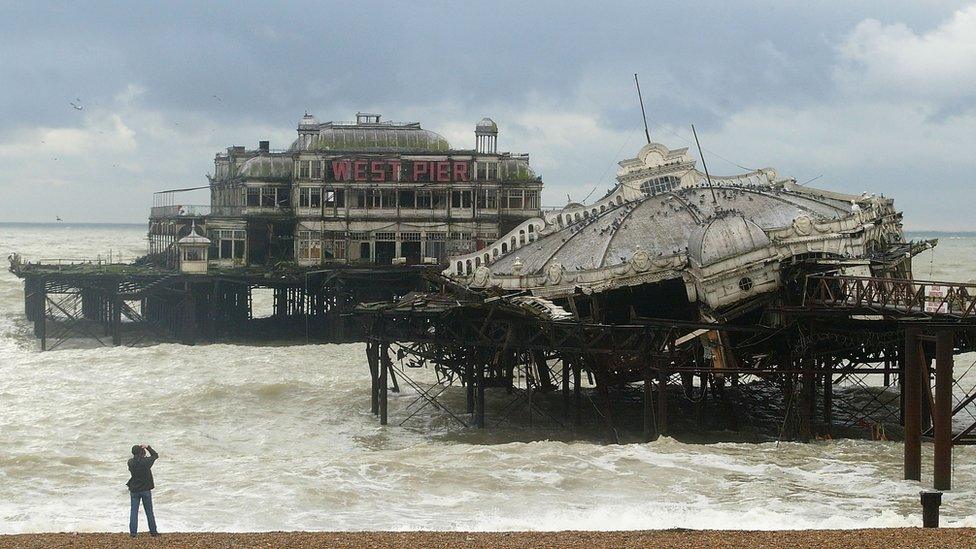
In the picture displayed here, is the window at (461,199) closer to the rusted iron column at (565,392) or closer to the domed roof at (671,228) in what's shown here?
the domed roof at (671,228)

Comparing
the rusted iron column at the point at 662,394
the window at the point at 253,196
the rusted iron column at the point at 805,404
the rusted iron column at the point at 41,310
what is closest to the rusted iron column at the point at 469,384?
the rusted iron column at the point at 662,394

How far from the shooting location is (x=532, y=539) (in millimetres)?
27094

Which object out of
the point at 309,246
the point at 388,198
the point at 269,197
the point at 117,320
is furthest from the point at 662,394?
the point at 269,197

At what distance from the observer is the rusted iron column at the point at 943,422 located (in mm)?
34406

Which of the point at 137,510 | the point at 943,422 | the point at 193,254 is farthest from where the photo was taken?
the point at 193,254

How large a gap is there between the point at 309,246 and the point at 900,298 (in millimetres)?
52341

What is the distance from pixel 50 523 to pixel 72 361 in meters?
38.2

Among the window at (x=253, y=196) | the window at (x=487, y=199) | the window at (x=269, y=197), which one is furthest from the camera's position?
the window at (x=253, y=196)

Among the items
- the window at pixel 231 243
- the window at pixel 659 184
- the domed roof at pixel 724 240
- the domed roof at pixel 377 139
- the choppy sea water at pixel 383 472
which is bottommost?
the choppy sea water at pixel 383 472

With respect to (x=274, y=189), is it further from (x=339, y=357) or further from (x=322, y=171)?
(x=339, y=357)

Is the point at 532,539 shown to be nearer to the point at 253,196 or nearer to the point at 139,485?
the point at 139,485

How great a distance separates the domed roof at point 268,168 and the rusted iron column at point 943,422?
60.0 meters

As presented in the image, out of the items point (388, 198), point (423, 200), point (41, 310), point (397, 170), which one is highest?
point (397, 170)

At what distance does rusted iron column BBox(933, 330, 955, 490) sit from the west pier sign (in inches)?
2121
